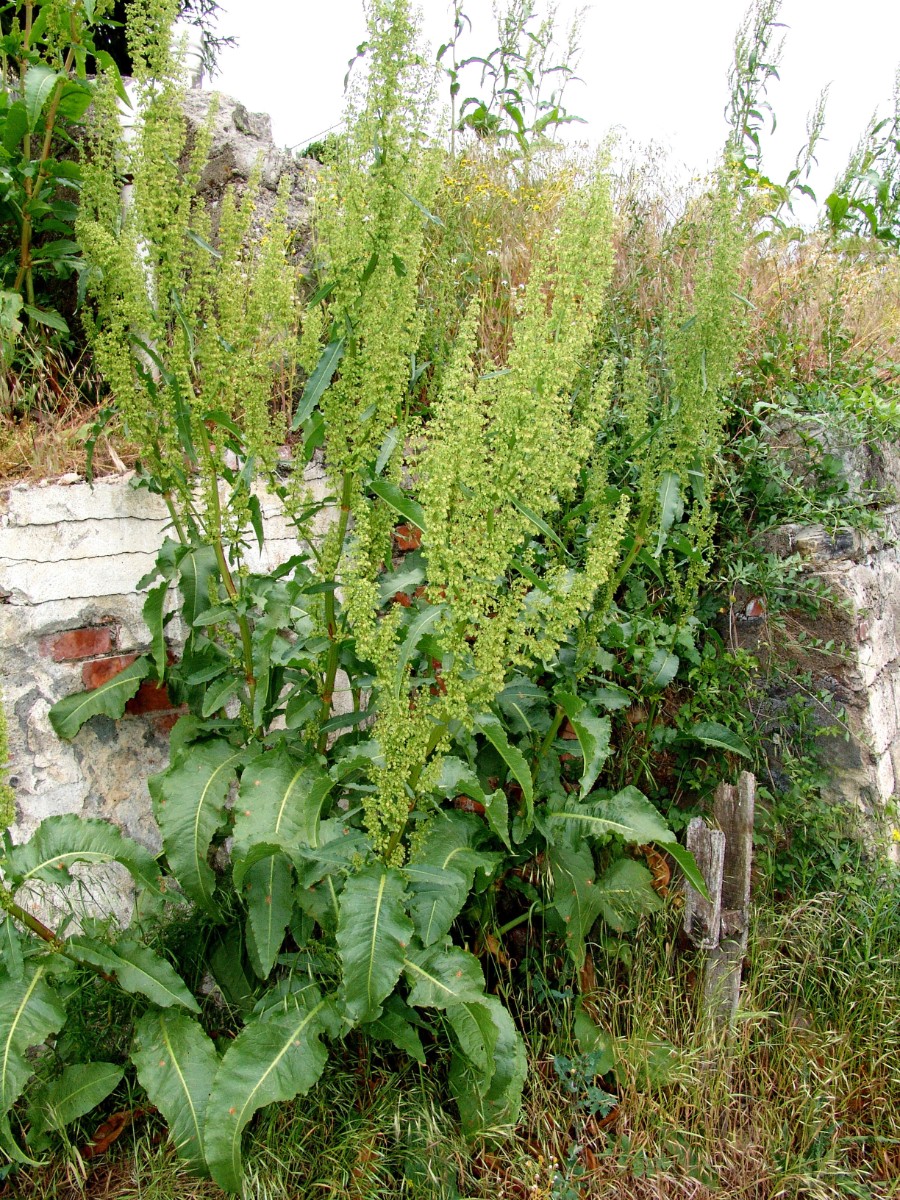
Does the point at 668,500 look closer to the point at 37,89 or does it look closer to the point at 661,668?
the point at 661,668

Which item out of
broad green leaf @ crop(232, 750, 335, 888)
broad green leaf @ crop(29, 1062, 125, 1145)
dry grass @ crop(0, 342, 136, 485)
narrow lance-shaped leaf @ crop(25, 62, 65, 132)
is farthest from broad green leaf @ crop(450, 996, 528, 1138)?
narrow lance-shaped leaf @ crop(25, 62, 65, 132)

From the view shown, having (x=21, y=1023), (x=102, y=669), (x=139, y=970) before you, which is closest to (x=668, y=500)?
(x=102, y=669)

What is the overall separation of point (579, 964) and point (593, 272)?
2.26 m

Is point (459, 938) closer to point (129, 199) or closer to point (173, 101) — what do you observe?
point (173, 101)

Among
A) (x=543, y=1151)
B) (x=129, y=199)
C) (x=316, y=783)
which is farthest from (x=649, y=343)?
(x=543, y=1151)

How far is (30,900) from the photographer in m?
2.98

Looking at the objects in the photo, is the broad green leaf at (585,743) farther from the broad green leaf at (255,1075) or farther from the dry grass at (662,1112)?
the broad green leaf at (255,1075)

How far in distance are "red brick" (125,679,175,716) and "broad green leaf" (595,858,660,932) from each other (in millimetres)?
1768

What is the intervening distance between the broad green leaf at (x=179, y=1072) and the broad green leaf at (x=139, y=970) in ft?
Result: 0.28

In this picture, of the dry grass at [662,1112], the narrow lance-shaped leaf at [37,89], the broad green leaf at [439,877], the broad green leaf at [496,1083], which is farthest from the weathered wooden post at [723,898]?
the narrow lance-shaped leaf at [37,89]

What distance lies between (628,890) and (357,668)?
4.34 ft

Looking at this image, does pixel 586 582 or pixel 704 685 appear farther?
pixel 704 685

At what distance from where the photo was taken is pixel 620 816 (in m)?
2.85

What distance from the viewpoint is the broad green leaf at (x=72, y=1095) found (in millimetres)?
2561
